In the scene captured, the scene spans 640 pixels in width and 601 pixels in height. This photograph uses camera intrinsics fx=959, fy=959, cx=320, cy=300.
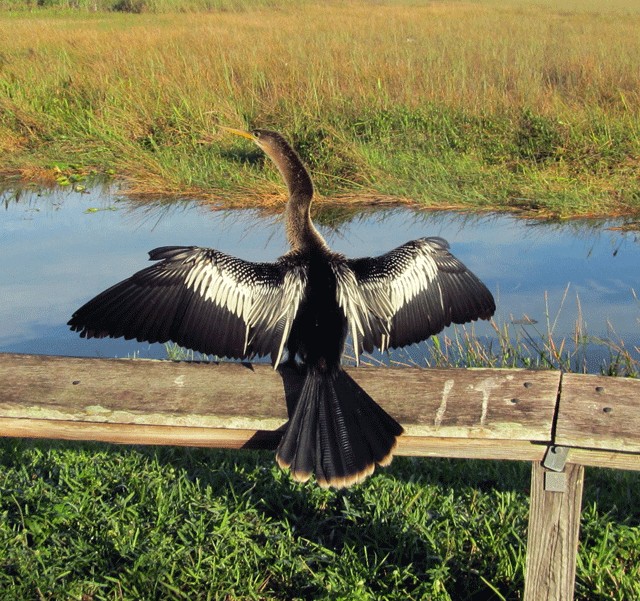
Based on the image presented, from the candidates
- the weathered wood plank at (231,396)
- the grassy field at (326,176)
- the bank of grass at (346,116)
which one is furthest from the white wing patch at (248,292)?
the bank of grass at (346,116)

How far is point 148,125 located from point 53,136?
1.23 m

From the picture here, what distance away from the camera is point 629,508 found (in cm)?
343

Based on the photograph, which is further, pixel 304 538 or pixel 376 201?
pixel 376 201

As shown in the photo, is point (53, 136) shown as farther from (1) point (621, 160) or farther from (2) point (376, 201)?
(1) point (621, 160)

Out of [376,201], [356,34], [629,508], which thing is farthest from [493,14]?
[629,508]

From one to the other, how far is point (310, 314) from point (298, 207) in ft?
3.56

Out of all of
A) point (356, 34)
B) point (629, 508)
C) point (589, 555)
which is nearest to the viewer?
point (589, 555)

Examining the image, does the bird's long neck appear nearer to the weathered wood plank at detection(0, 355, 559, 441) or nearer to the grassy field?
the grassy field

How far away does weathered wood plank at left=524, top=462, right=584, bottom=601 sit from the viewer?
228 cm

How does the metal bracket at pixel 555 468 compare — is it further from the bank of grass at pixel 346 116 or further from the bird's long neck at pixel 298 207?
the bank of grass at pixel 346 116

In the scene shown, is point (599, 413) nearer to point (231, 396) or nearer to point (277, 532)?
point (231, 396)

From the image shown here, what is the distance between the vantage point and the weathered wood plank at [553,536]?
228cm

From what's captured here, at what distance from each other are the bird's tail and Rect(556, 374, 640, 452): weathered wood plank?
405 millimetres

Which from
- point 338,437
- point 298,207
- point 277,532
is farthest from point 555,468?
point 298,207
